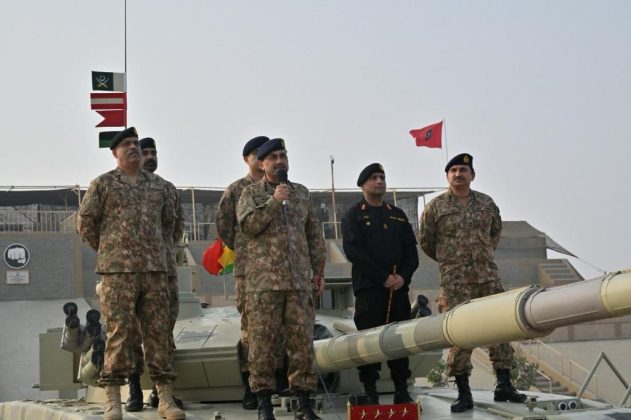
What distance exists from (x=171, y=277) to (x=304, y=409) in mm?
1769

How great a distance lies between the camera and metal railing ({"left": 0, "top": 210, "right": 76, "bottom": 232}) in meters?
35.8

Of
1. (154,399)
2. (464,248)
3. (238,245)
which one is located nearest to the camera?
(238,245)

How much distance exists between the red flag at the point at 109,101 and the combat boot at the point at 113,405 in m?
6.08

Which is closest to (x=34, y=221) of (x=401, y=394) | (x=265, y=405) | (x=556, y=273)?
(x=556, y=273)

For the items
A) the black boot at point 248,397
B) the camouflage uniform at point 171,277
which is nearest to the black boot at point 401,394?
the black boot at point 248,397

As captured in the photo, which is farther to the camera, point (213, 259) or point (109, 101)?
point (213, 259)

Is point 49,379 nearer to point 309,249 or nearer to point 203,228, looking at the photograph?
point 309,249

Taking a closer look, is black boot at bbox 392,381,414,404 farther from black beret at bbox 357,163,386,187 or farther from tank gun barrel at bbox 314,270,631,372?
black beret at bbox 357,163,386,187

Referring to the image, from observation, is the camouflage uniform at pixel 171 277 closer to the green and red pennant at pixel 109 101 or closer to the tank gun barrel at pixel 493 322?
the tank gun barrel at pixel 493 322

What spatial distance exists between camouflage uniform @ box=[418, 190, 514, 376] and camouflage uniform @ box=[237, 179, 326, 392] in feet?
5.11

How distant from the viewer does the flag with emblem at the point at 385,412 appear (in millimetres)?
8391

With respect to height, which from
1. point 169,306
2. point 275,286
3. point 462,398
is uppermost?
point 275,286

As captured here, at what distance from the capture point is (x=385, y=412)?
8.47 metres

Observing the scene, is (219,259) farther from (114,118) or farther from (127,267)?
(127,267)
